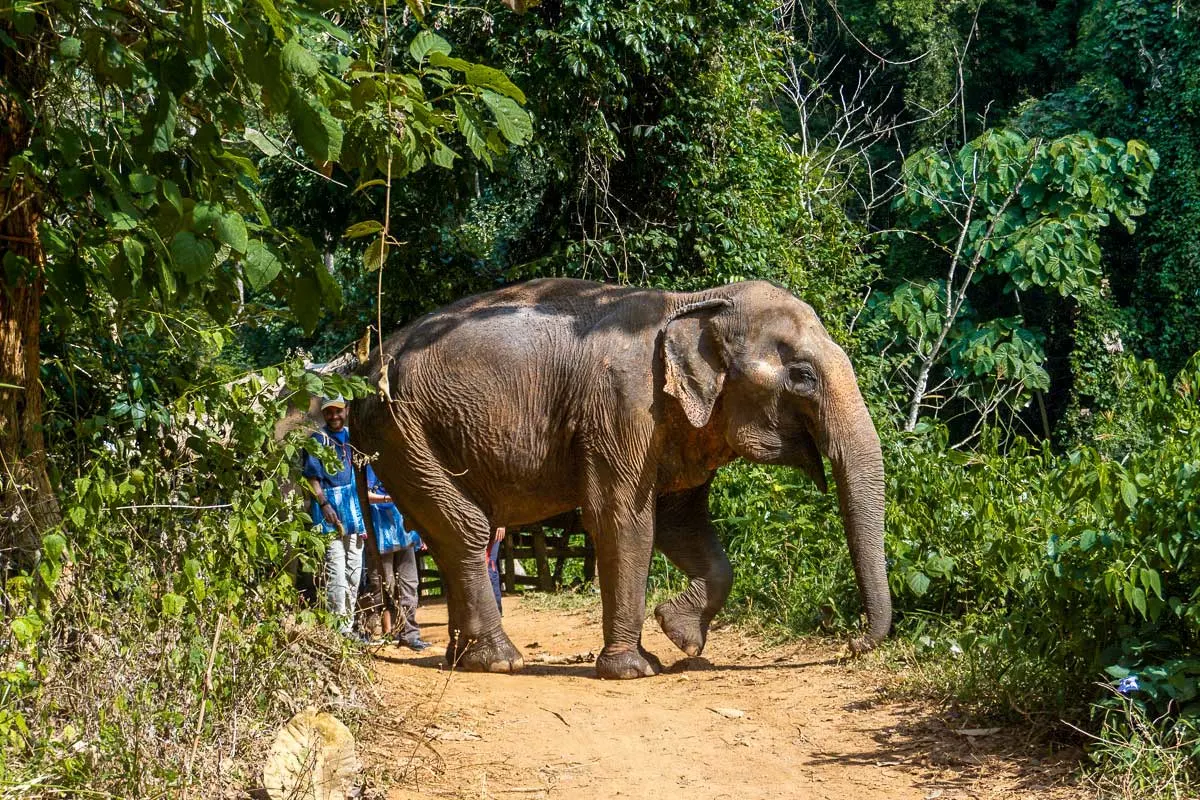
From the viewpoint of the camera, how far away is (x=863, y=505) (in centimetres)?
778

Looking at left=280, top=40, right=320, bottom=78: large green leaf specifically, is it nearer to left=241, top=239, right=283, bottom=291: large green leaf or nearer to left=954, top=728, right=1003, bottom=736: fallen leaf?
left=241, top=239, right=283, bottom=291: large green leaf

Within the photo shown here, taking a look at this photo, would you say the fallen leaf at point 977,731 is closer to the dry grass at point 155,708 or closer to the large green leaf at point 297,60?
the dry grass at point 155,708

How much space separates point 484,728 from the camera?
21.9 ft

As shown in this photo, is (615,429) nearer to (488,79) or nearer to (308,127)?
(488,79)

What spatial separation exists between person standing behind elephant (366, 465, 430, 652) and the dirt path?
1.14 meters

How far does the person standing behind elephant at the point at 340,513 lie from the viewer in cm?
901

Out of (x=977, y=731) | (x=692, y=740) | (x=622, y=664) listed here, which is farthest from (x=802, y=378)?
(x=977, y=731)

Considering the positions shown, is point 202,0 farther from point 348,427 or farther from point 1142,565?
point 348,427

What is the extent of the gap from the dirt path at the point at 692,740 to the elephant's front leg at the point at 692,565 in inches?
9.4

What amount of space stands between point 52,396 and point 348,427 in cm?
359

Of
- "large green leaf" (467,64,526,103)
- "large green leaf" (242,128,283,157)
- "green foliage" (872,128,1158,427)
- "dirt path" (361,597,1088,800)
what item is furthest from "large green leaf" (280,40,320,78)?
"green foliage" (872,128,1158,427)

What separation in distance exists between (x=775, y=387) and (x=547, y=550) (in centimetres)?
498

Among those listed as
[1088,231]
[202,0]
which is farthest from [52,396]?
[1088,231]

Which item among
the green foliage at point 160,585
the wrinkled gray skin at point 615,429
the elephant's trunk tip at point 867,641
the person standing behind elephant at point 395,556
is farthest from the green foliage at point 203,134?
the person standing behind elephant at point 395,556
